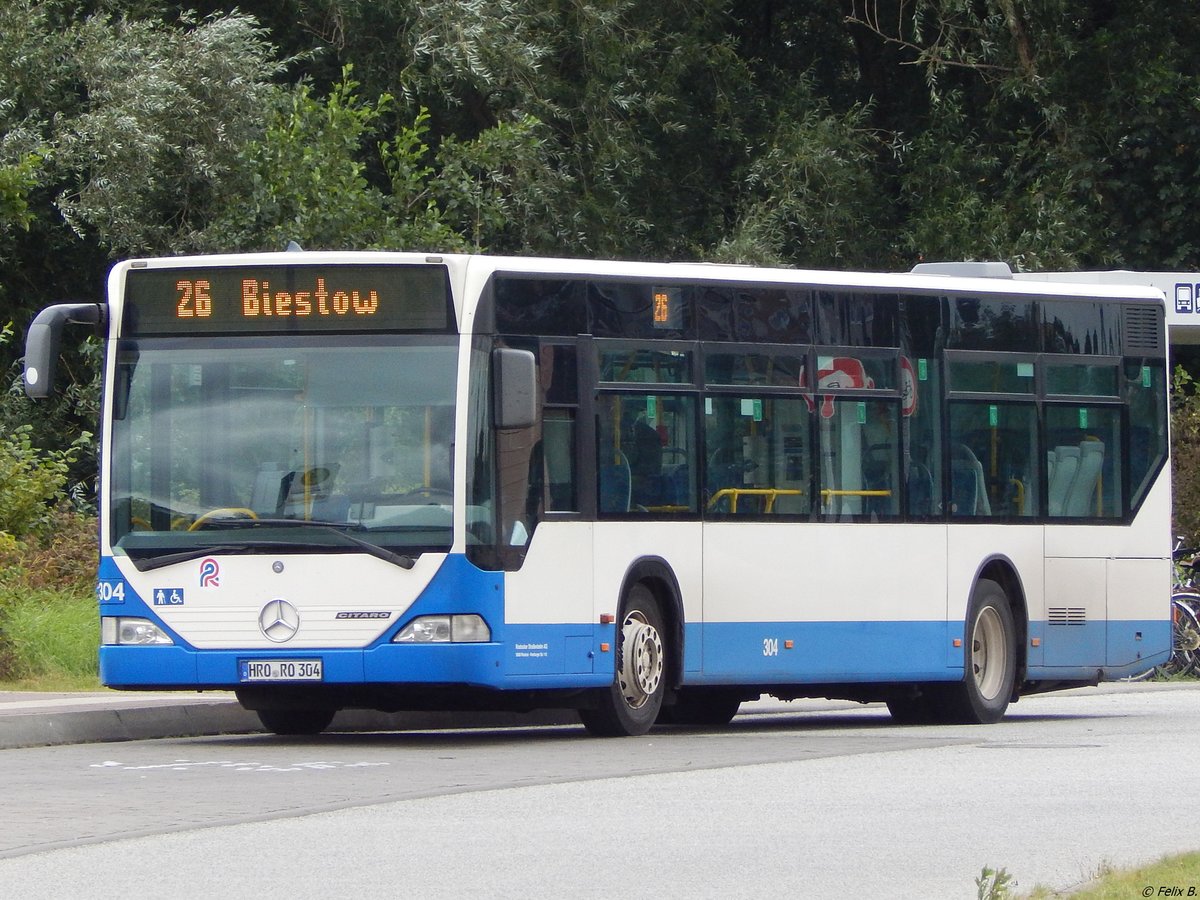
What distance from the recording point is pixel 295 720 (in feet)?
53.1

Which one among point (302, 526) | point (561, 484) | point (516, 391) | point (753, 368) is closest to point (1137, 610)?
point (753, 368)

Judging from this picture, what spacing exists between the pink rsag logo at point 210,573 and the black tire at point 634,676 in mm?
2428

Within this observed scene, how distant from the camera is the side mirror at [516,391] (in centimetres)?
1427

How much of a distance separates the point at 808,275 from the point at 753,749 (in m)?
3.57

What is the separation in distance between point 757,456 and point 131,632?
13.6 feet

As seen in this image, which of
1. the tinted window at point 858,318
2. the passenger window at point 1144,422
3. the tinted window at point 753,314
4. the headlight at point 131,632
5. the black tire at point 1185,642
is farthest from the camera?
the black tire at point 1185,642

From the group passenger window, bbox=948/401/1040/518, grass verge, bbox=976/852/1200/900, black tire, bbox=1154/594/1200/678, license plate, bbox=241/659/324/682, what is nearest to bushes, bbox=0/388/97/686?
license plate, bbox=241/659/324/682

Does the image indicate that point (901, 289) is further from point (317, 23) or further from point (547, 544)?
point (317, 23)

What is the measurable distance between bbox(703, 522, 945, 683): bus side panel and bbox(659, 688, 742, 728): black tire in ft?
4.09

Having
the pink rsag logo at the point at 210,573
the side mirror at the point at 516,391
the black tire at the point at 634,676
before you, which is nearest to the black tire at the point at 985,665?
the black tire at the point at 634,676

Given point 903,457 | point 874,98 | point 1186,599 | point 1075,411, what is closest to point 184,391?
point 903,457

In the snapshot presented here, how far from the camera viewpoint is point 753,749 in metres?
14.8

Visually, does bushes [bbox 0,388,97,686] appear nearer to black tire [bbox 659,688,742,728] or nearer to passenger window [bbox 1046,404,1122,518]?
black tire [bbox 659,688,742,728]

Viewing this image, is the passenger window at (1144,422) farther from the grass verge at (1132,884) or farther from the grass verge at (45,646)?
the grass verge at (1132,884)
